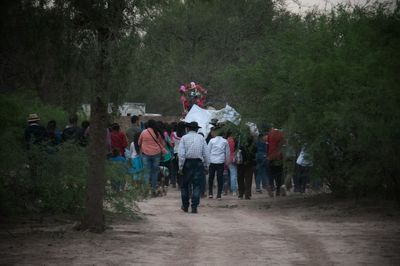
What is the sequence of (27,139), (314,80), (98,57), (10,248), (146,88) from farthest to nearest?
1. (314,80)
2. (27,139)
3. (146,88)
4. (98,57)
5. (10,248)

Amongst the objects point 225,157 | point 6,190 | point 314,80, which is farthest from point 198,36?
point 6,190

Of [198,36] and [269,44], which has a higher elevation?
[198,36]

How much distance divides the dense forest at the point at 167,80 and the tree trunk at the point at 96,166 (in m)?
0.02

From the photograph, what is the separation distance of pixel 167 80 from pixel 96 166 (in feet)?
19.2

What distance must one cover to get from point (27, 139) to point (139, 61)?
4.53 metres

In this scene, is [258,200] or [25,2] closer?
[25,2]

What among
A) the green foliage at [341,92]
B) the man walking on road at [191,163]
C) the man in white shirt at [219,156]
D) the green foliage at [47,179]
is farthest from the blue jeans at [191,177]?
the man in white shirt at [219,156]

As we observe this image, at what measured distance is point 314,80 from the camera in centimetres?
1861

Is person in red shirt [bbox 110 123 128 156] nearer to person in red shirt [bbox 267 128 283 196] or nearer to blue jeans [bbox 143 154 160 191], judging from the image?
blue jeans [bbox 143 154 160 191]

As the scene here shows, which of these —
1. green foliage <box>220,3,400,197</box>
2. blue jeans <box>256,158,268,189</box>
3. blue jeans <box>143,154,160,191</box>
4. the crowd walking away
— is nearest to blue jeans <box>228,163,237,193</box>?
the crowd walking away

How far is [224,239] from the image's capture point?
46.7 feet

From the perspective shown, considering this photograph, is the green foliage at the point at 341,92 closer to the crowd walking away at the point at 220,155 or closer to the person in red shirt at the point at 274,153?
the crowd walking away at the point at 220,155

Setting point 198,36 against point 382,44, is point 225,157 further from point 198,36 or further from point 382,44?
point 198,36

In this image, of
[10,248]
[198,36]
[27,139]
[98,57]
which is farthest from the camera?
[198,36]
